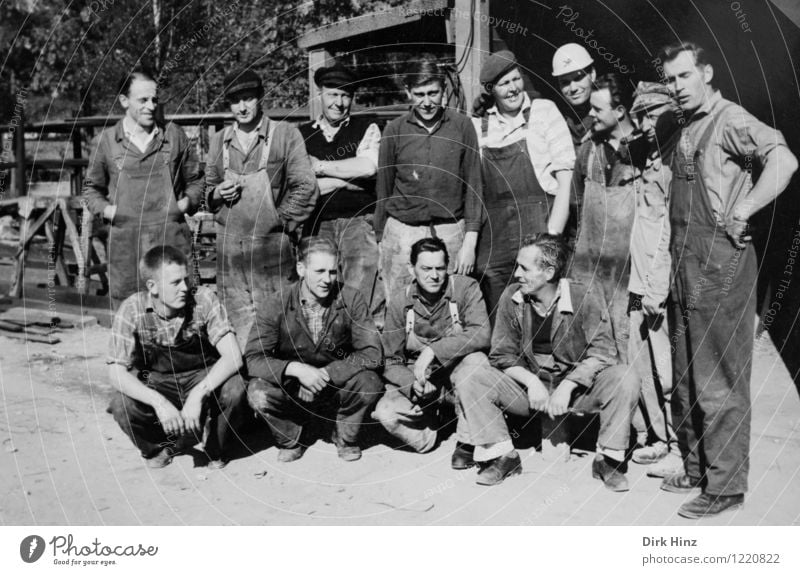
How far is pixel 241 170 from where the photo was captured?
5.16 m

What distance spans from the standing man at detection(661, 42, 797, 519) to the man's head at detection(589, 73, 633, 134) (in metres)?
0.36

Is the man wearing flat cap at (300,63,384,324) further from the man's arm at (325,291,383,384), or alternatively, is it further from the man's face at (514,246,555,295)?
the man's face at (514,246,555,295)

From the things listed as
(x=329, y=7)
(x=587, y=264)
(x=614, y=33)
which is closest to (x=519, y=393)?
(x=587, y=264)

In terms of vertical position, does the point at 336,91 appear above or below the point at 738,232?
above

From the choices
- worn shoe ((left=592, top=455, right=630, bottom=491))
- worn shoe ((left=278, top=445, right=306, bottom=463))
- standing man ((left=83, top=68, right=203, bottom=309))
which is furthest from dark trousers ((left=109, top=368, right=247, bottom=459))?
worn shoe ((left=592, top=455, right=630, bottom=491))

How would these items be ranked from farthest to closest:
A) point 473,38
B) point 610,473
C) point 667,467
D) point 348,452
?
1. point 473,38
2. point 348,452
3. point 667,467
4. point 610,473

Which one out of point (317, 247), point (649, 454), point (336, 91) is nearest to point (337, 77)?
point (336, 91)

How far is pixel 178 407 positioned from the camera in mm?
4660

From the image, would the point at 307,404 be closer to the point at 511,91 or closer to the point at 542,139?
the point at 542,139

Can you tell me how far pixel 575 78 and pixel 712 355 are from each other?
1.75 metres

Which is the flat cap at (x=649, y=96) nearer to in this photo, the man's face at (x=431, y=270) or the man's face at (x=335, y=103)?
the man's face at (x=431, y=270)

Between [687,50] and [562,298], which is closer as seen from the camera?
[562,298]

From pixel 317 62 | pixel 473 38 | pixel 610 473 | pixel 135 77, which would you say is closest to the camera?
pixel 610 473
